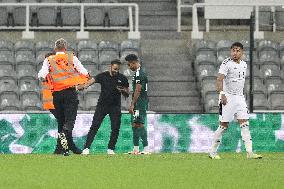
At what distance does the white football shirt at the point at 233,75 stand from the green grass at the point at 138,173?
1.49 metres

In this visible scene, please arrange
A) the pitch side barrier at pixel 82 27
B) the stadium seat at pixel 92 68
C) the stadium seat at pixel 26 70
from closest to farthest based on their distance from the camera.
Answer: the stadium seat at pixel 26 70 → the stadium seat at pixel 92 68 → the pitch side barrier at pixel 82 27

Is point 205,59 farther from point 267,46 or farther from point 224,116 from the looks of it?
point 224,116

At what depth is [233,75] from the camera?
63.1 feet

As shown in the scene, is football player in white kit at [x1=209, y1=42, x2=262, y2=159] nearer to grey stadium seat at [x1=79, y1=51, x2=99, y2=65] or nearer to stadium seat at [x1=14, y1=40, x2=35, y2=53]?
grey stadium seat at [x1=79, y1=51, x2=99, y2=65]

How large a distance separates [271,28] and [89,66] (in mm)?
6209

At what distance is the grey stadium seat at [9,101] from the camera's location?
85.4ft

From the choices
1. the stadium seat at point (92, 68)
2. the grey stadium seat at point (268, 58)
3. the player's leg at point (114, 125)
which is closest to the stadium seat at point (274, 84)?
the grey stadium seat at point (268, 58)

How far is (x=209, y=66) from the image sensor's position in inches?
1104

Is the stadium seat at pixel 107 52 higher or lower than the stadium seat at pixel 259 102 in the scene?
higher

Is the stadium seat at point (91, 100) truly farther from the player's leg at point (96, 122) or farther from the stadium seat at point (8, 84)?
the player's leg at point (96, 122)

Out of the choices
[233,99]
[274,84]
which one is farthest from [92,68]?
[233,99]

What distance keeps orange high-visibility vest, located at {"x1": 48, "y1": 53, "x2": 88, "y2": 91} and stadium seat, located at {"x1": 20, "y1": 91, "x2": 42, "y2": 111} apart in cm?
601

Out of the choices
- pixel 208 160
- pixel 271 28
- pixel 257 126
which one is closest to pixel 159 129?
pixel 257 126

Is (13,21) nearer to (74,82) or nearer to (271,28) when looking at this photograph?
(271,28)
